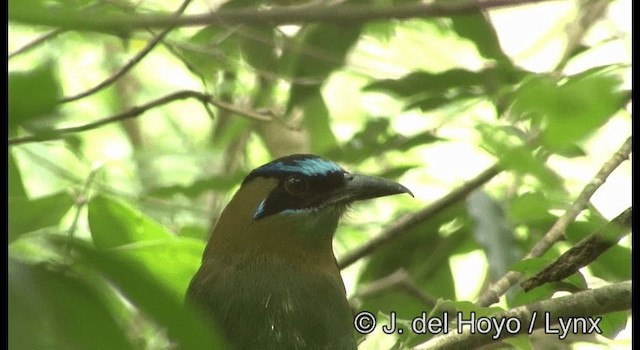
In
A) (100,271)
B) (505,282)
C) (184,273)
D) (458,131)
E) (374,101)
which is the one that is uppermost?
(374,101)

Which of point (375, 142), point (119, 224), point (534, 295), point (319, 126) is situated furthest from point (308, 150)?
point (534, 295)

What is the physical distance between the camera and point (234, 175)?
13.1 ft

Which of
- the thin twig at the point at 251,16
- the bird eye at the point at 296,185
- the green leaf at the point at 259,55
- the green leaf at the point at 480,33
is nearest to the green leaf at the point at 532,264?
the thin twig at the point at 251,16

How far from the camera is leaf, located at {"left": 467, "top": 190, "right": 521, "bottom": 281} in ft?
10.5

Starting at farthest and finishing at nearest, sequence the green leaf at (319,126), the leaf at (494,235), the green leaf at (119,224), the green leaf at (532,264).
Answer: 1. the green leaf at (319,126)
2. the leaf at (494,235)
3. the green leaf at (119,224)
4. the green leaf at (532,264)

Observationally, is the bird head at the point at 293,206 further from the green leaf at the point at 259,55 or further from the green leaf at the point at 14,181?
the green leaf at the point at 259,55

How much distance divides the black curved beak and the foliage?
29cm

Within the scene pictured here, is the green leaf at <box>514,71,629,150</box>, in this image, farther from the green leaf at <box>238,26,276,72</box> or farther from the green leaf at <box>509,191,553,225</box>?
the green leaf at <box>238,26,276,72</box>

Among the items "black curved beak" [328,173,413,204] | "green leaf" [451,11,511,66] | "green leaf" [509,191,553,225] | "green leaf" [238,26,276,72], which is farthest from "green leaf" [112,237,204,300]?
"green leaf" [238,26,276,72]

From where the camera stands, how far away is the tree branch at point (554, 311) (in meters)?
2.26

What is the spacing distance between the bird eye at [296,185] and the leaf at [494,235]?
0.56 meters
